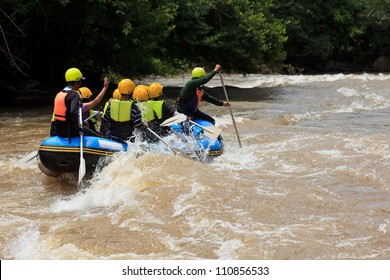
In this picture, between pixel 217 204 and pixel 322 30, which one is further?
pixel 322 30

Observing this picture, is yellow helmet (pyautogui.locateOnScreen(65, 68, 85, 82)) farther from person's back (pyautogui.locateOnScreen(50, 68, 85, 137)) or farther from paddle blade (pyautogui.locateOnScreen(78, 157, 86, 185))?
paddle blade (pyautogui.locateOnScreen(78, 157, 86, 185))

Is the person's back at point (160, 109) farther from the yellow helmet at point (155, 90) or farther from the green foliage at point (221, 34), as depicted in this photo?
the green foliage at point (221, 34)

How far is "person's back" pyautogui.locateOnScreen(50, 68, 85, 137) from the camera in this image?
7465 mm

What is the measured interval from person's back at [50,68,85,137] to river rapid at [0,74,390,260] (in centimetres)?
63

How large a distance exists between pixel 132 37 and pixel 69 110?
9498 mm

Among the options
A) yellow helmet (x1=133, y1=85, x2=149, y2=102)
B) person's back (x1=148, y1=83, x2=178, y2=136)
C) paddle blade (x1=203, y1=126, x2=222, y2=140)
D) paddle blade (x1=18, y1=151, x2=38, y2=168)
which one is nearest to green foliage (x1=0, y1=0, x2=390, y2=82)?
paddle blade (x1=18, y1=151, x2=38, y2=168)

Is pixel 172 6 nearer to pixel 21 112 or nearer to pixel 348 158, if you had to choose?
pixel 21 112

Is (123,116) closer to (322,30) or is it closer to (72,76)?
(72,76)

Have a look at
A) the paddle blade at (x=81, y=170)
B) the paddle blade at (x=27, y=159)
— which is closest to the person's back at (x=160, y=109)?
the paddle blade at (x=81, y=170)

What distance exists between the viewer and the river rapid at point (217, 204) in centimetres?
544

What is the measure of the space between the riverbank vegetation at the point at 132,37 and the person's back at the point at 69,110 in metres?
6.55

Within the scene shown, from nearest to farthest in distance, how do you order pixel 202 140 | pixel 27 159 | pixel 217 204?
pixel 217 204
pixel 27 159
pixel 202 140

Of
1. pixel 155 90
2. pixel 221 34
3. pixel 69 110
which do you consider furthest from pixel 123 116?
pixel 221 34

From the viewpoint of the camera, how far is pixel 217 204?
21.8 ft
